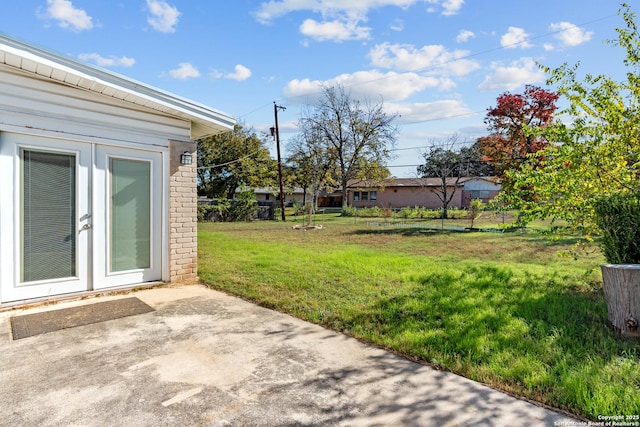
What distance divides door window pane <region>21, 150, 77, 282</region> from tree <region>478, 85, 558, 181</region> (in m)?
13.7

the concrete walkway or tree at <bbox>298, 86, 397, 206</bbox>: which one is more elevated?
tree at <bbox>298, 86, 397, 206</bbox>

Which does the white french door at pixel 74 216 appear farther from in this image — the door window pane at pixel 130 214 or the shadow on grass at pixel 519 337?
the shadow on grass at pixel 519 337

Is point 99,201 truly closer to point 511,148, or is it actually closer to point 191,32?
point 191,32

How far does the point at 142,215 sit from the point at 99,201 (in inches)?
22.8

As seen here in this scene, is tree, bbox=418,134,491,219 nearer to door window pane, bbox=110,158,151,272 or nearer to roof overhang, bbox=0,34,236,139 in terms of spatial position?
roof overhang, bbox=0,34,236,139

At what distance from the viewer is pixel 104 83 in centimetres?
416

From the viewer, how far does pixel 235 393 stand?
2.26 m

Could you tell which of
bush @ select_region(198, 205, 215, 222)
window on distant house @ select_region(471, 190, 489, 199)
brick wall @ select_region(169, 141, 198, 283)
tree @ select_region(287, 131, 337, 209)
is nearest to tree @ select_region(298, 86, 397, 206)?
tree @ select_region(287, 131, 337, 209)

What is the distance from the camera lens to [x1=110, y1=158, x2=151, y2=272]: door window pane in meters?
4.68

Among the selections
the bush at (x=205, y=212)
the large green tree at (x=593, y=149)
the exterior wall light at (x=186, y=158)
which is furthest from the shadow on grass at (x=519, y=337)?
the bush at (x=205, y=212)

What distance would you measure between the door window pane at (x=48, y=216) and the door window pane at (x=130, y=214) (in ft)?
1.48

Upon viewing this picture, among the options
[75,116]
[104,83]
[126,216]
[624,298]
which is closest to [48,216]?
[126,216]

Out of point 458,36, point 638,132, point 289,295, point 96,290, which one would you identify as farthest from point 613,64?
point 96,290

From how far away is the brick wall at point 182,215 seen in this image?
5.17m
